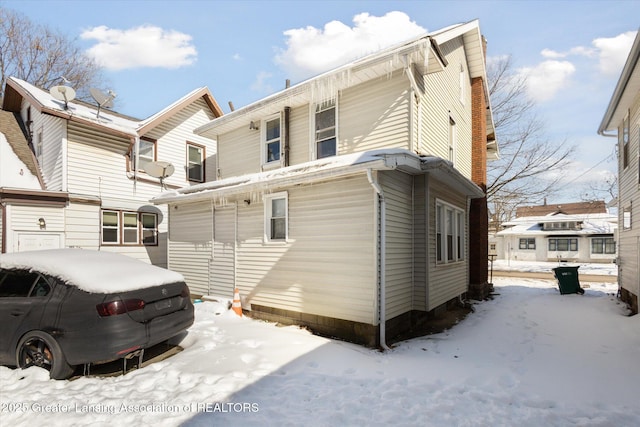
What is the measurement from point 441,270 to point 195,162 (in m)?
12.6

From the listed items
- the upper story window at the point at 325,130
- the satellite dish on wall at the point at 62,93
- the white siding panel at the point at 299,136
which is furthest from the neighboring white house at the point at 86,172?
the upper story window at the point at 325,130

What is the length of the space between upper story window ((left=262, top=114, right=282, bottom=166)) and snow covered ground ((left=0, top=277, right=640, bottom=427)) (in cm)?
561

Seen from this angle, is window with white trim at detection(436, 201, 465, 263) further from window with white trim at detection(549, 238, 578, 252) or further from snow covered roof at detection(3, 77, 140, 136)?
window with white trim at detection(549, 238, 578, 252)

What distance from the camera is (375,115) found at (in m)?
8.59

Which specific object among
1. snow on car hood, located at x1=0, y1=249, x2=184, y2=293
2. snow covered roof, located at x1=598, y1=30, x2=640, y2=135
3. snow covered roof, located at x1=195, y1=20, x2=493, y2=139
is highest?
snow covered roof, located at x1=195, y1=20, x2=493, y2=139

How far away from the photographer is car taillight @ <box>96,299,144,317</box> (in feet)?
14.3

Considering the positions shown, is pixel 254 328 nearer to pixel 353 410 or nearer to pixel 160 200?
pixel 353 410

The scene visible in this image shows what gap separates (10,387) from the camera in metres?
4.22

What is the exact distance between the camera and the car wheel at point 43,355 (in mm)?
4359

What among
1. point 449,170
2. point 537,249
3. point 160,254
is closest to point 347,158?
point 449,170

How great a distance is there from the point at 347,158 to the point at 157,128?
11.1 metres

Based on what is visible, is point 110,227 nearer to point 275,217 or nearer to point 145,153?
point 145,153

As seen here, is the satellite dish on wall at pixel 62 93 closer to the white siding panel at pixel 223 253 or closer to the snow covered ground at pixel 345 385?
the white siding panel at pixel 223 253

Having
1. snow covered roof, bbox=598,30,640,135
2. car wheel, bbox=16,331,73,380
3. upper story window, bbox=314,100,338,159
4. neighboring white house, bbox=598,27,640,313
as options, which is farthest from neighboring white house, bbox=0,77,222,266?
neighboring white house, bbox=598,27,640,313
